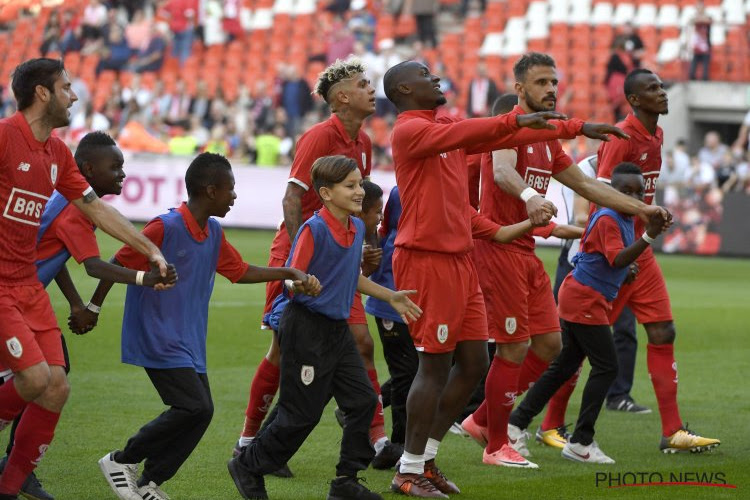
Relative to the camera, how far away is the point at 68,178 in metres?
6.54

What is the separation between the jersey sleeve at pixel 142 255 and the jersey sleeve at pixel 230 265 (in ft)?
1.23

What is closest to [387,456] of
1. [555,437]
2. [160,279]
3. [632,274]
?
[555,437]

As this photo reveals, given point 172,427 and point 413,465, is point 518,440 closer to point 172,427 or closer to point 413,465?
point 413,465

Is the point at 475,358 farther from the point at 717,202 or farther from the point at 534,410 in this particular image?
the point at 717,202

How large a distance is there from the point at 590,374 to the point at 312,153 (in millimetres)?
2361

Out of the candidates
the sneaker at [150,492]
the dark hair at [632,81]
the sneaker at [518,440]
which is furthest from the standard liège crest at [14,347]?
the dark hair at [632,81]

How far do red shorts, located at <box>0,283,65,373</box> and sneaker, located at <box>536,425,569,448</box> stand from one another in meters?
3.73

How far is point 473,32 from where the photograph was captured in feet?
102

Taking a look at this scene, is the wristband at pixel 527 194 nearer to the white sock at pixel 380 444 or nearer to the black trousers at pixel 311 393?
the black trousers at pixel 311 393

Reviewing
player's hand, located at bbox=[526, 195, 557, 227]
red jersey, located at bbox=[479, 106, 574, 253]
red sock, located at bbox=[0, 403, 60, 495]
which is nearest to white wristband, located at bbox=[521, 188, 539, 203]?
player's hand, located at bbox=[526, 195, 557, 227]

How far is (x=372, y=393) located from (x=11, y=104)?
26161mm

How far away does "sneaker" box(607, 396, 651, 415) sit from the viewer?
34.1 feet

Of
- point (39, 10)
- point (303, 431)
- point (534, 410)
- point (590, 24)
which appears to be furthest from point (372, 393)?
point (39, 10)

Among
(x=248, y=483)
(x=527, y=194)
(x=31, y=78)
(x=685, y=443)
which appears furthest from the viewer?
(x=685, y=443)
